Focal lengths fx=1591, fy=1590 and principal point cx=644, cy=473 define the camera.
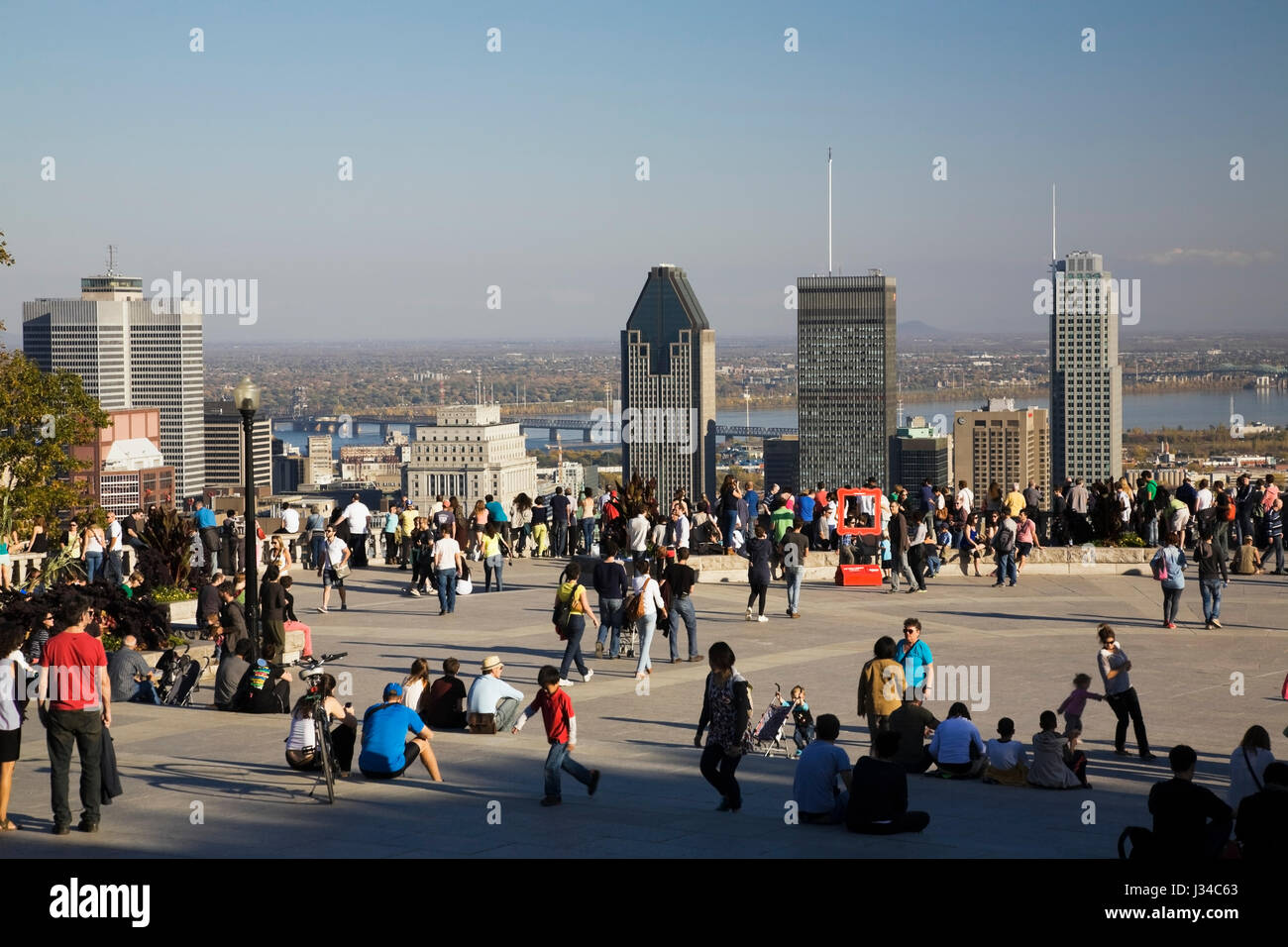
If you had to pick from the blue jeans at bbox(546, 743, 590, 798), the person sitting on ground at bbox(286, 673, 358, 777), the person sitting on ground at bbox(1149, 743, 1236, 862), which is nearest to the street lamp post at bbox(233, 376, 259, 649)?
the person sitting on ground at bbox(286, 673, 358, 777)

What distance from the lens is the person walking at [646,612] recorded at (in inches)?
722

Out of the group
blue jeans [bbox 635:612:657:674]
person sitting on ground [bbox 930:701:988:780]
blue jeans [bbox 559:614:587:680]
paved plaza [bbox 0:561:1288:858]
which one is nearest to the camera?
paved plaza [bbox 0:561:1288:858]

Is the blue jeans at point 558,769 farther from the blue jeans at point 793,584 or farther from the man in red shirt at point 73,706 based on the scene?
the blue jeans at point 793,584

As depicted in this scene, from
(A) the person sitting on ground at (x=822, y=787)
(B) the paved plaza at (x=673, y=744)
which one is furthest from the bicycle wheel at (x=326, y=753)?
(A) the person sitting on ground at (x=822, y=787)

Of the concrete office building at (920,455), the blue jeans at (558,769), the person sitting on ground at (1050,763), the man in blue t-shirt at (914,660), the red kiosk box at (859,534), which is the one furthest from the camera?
the concrete office building at (920,455)

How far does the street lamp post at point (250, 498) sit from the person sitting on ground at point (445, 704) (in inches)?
156

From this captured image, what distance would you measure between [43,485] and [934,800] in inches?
678

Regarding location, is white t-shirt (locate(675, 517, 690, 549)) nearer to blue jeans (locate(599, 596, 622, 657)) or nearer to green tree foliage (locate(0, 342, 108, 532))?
blue jeans (locate(599, 596, 622, 657))

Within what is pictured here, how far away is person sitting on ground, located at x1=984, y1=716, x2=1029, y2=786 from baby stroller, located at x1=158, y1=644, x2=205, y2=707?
348 inches

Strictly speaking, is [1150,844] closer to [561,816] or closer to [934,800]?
[934,800]

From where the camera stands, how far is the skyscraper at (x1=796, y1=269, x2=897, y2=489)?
7239 inches

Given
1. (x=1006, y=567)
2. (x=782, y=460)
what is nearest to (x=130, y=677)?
(x=1006, y=567)
